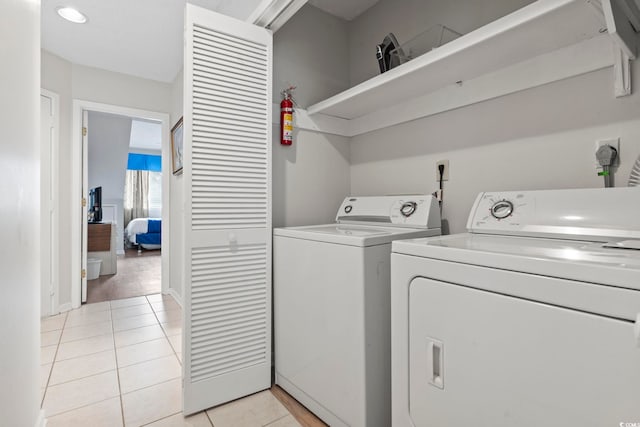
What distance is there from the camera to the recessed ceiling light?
7.62ft

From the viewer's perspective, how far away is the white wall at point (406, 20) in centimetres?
158

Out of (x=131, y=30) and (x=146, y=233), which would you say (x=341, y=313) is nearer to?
(x=131, y=30)

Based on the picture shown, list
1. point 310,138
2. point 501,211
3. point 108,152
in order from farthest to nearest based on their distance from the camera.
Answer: point 108,152, point 310,138, point 501,211

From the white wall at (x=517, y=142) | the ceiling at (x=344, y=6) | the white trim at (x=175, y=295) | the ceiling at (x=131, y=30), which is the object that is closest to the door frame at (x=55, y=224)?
Answer: the ceiling at (x=131, y=30)

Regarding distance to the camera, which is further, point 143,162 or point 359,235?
point 143,162

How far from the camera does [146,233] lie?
6.93 metres

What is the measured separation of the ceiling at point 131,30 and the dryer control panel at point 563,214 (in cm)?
151

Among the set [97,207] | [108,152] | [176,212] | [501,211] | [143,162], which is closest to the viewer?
[501,211]

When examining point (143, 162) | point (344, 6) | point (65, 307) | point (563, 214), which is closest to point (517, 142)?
point (563, 214)

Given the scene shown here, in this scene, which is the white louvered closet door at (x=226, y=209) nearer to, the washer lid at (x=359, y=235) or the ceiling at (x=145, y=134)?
the washer lid at (x=359, y=235)

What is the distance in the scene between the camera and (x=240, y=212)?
5.52ft

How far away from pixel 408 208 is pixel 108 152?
5.46 meters

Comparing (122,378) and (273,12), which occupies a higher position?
(273,12)

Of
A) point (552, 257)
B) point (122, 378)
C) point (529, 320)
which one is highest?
point (552, 257)
